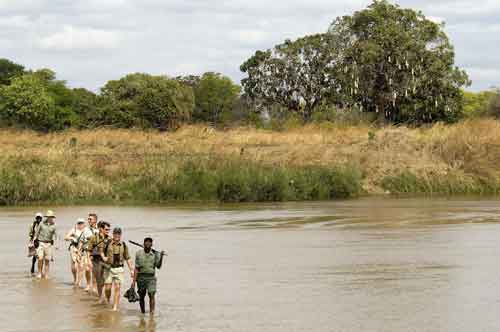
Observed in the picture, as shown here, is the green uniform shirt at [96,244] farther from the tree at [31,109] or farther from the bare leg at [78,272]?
the tree at [31,109]

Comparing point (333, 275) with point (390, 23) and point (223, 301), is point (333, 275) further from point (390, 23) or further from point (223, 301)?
point (390, 23)

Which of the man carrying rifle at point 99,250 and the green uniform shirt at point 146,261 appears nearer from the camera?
the green uniform shirt at point 146,261

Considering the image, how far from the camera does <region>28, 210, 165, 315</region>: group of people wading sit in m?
16.3

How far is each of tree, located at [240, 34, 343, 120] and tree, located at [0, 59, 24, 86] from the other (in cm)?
2340

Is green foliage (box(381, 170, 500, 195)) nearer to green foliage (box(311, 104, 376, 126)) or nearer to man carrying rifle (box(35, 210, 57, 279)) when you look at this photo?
green foliage (box(311, 104, 376, 126))

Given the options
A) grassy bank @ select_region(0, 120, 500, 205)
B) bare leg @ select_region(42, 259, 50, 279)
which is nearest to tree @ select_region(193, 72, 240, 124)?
grassy bank @ select_region(0, 120, 500, 205)

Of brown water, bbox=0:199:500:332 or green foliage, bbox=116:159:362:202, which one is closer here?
brown water, bbox=0:199:500:332

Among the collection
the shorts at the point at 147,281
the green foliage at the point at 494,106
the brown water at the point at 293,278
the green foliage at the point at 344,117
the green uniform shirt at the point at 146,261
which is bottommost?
the brown water at the point at 293,278

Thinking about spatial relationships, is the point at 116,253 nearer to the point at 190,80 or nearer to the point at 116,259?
the point at 116,259

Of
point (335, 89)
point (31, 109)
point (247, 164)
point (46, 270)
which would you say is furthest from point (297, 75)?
point (46, 270)

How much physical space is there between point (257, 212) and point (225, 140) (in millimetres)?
19223

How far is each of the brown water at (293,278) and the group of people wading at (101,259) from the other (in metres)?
0.38

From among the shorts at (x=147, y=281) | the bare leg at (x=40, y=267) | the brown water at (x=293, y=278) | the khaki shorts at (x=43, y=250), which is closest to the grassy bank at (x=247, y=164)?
the brown water at (x=293, y=278)

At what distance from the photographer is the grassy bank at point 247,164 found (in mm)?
44906
